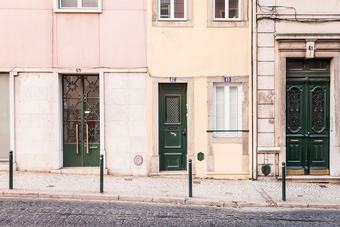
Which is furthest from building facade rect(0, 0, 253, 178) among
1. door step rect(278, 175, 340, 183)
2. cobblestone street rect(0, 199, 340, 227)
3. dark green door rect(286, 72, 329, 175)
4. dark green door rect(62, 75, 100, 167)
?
cobblestone street rect(0, 199, 340, 227)

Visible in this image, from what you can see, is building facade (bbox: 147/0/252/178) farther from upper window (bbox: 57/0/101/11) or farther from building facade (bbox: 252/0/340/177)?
upper window (bbox: 57/0/101/11)

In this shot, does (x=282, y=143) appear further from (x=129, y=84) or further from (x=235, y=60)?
(x=129, y=84)

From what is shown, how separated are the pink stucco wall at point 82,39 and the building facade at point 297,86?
3.37m

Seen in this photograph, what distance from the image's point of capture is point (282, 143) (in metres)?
13.2

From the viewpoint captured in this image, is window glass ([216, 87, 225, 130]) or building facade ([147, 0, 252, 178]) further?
window glass ([216, 87, 225, 130])

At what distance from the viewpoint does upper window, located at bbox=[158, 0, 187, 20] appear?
13.5m

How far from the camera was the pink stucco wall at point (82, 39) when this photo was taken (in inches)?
528

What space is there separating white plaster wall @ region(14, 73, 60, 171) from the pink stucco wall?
19.8 inches

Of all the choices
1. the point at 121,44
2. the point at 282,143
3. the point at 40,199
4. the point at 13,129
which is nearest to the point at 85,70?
the point at 121,44

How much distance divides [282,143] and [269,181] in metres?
1.10

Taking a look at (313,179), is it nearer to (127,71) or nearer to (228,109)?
→ (228,109)

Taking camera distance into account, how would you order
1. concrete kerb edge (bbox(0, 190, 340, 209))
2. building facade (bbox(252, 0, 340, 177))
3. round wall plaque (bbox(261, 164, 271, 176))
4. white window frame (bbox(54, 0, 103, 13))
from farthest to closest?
white window frame (bbox(54, 0, 103, 13)) < round wall plaque (bbox(261, 164, 271, 176)) < building facade (bbox(252, 0, 340, 177)) < concrete kerb edge (bbox(0, 190, 340, 209))

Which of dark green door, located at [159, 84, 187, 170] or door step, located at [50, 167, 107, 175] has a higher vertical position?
dark green door, located at [159, 84, 187, 170]

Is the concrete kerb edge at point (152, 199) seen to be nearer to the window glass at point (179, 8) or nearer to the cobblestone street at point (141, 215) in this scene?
the cobblestone street at point (141, 215)
